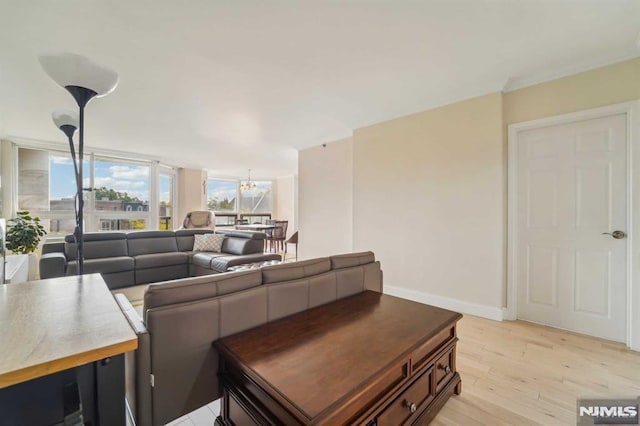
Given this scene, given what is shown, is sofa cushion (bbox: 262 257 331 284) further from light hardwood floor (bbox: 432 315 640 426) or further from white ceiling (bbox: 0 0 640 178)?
white ceiling (bbox: 0 0 640 178)

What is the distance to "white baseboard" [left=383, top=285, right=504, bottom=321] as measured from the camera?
2849mm

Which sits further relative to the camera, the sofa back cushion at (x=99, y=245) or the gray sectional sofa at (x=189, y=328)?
the sofa back cushion at (x=99, y=245)

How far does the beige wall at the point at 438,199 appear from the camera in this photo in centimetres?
290

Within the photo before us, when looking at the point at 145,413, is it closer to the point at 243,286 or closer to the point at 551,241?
the point at 243,286

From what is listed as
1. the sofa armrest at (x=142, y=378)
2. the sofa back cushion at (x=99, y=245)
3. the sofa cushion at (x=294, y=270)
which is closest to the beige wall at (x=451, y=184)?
the sofa cushion at (x=294, y=270)

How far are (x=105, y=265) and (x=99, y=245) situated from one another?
0.58 metres

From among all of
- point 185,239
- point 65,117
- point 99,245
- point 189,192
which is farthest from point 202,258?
point 189,192

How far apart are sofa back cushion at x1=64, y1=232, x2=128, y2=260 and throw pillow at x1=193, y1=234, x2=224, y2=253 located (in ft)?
3.34

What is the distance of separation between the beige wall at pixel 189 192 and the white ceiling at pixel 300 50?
12.6 feet

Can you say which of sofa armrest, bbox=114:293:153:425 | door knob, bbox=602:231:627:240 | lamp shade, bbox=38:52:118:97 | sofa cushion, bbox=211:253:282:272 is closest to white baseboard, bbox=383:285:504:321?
door knob, bbox=602:231:627:240

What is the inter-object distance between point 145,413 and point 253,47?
8.12 feet

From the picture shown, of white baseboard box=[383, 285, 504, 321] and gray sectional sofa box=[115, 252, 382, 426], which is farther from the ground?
gray sectional sofa box=[115, 252, 382, 426]

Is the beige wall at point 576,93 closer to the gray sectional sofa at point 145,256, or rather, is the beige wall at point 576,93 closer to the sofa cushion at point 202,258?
the gray sectional sofa at point 145,256

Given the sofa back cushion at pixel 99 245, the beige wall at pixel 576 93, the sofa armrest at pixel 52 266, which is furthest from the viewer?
the sofa back cushion at pixel 99 245
